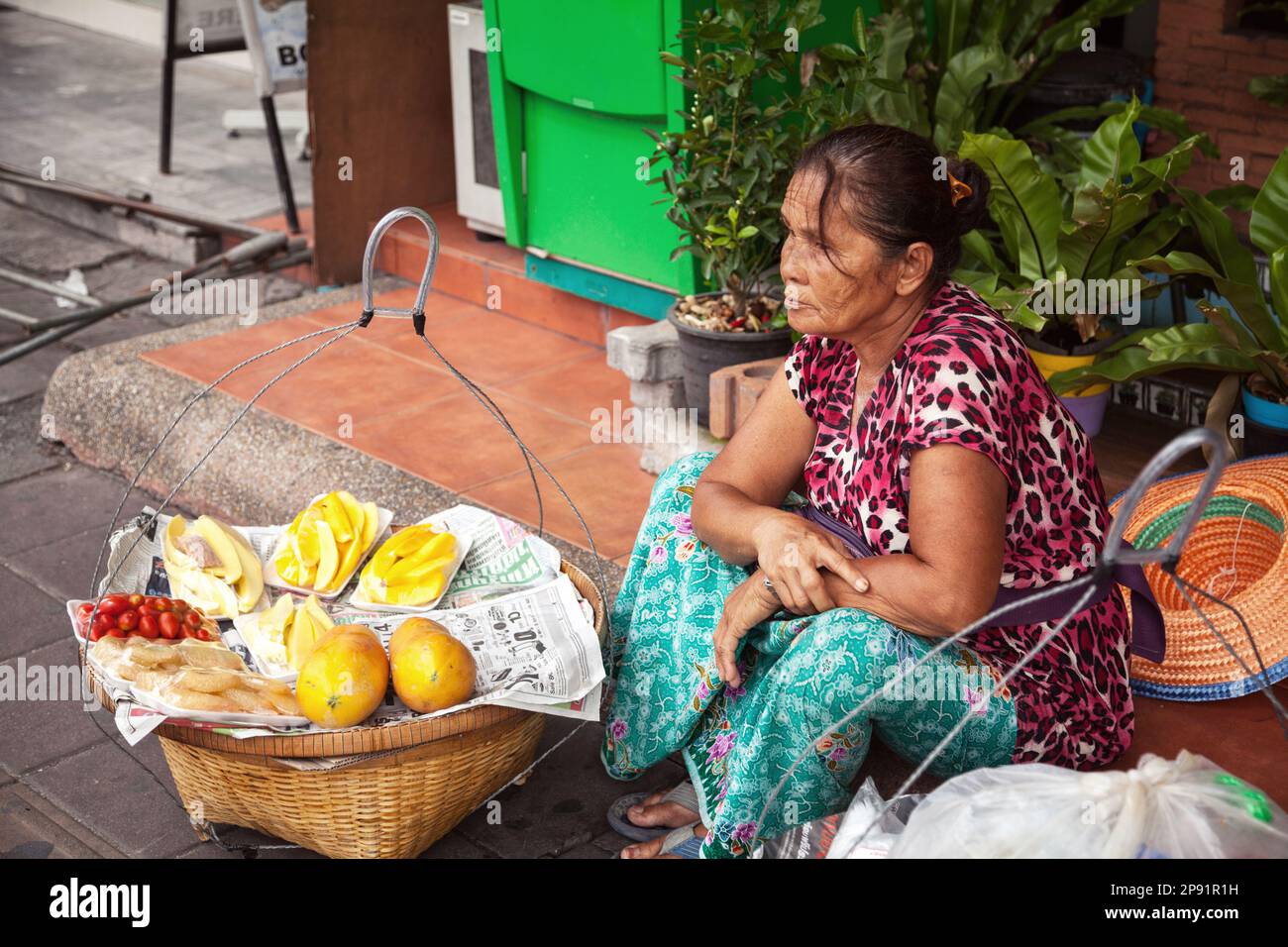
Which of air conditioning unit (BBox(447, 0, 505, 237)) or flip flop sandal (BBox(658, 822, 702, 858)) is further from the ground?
air conditioning unit (BBox(447, 0, 505, 237))

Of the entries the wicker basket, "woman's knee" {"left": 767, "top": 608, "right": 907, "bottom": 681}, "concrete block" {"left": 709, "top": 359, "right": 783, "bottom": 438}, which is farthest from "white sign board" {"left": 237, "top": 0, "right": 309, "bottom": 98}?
"woman's knee" {"left": 767, "top": 608, "right": 907, "bottom": 681}

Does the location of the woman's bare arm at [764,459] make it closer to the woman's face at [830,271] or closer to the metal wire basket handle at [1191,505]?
the woman's face at [830,271]

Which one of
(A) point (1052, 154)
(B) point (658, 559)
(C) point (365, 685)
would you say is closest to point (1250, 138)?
(A) point (1052, 154)

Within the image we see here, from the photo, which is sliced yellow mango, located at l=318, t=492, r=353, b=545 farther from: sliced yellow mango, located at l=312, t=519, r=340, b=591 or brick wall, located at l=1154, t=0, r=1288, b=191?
brick wall, located at l=1154, t=0, r=1288, b=191

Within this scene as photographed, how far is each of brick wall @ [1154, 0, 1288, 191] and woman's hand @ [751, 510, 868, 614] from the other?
3.01 metres

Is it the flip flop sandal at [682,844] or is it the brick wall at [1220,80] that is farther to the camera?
the brick wall at [1220,80]

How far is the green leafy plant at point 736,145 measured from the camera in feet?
11.8

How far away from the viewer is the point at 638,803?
276 cm

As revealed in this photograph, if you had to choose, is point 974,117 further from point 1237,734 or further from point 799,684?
point 799,684

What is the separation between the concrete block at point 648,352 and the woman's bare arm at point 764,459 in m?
1.39

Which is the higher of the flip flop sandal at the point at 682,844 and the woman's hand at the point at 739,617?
the woman's hand at the point at 739,617

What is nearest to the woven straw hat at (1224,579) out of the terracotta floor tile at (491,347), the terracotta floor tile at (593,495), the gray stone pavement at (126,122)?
the terracotta floor tile at (593,495)

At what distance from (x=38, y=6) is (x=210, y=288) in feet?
22.8

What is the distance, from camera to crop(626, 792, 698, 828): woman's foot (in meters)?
2.66
